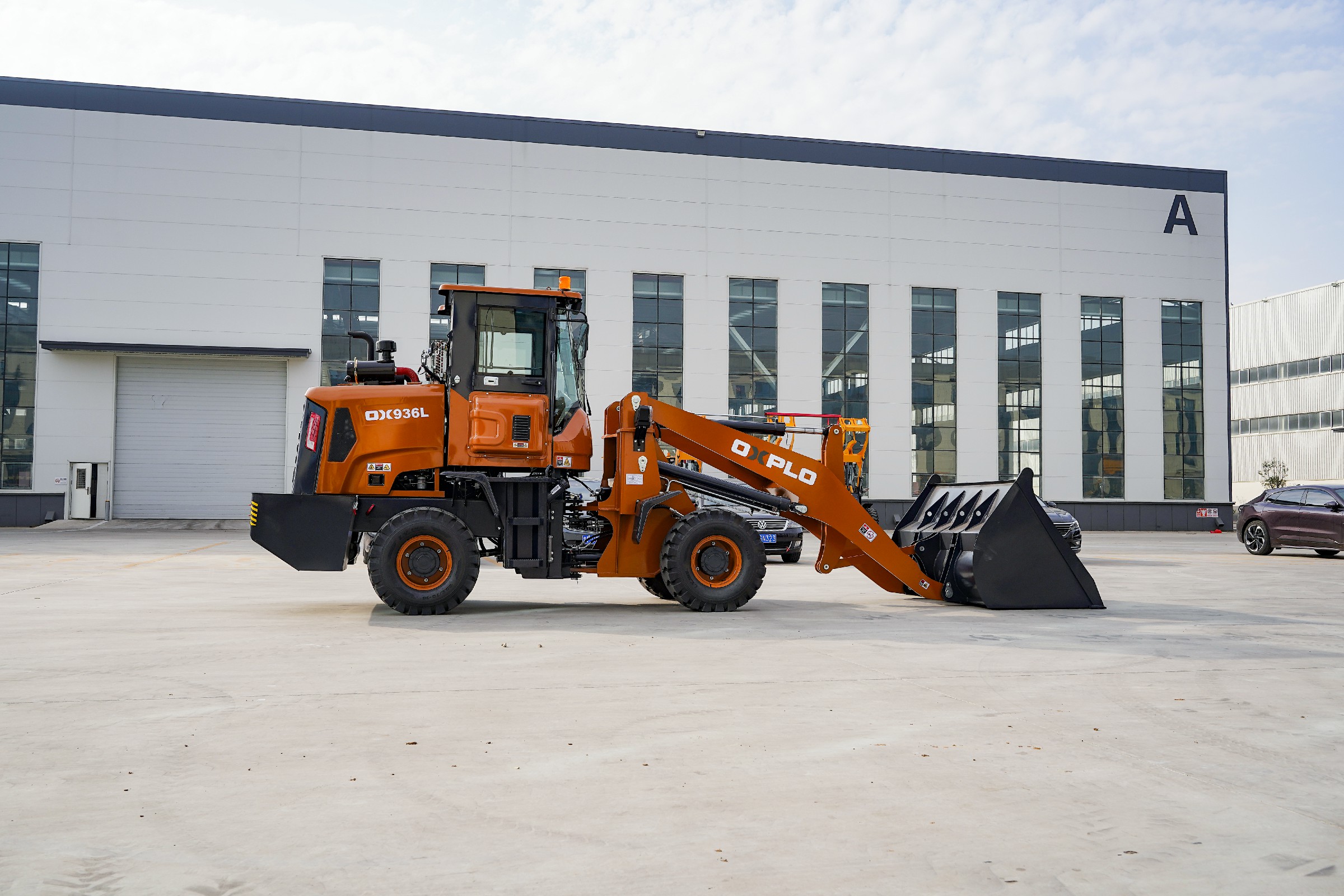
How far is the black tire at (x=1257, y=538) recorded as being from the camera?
21938 mm

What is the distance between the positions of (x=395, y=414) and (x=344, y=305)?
93.0ft

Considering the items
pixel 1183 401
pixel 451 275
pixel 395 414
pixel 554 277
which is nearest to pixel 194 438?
pixel 451 275

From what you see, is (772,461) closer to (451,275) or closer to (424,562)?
(424,562)

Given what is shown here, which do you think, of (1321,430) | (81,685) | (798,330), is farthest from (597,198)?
(1321,430)

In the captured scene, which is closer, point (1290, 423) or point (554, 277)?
point (554, 277)

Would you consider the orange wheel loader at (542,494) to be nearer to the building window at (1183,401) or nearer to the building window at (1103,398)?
the building window at (1103,398)

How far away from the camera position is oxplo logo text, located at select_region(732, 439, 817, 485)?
1145 centimetres

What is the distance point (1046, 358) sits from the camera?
A: 42.8m

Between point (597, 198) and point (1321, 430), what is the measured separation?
204 feet

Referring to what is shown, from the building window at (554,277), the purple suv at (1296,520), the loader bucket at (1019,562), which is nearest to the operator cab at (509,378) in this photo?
the loader bucket at (1019,562)

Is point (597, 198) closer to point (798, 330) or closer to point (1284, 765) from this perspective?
point (798, 330)

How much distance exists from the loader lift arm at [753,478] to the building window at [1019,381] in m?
31.8

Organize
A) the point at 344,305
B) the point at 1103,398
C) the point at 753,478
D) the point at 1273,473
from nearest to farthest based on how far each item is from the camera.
Answer: the point at 753,478 → the point at 344,305 → the point at 1103,398 → the point at 1273,473

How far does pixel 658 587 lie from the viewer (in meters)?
12.0
